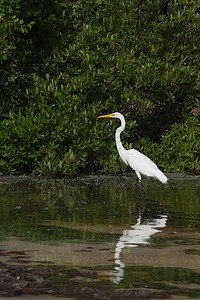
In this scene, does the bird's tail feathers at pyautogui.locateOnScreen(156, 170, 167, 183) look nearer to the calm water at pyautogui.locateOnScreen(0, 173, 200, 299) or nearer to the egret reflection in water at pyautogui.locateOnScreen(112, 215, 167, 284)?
the calm water at pyautogui.locateOnScreen(0, 173, 200, 299)

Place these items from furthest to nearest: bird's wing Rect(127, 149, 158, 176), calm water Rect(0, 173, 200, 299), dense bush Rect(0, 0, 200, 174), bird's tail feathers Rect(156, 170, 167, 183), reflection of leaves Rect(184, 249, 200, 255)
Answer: dense bush Rect(0, 0, 200, 174), bird's wing Rect(127, 149, 158, 176), bird's tail feathers Rect(156, 170, 167, 183), reflection of leaves Rect(184, 249, 200, 255), calm water Rect(0, 173, 200, 299)

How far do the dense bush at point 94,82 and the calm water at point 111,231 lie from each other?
2.53 m

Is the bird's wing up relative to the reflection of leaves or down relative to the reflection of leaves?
down

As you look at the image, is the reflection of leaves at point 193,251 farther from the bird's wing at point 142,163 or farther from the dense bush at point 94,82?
the dense bush at point 94,82

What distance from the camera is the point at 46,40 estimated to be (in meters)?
17.8

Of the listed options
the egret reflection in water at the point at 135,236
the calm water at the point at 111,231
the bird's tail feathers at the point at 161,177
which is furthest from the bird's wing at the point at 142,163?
the egret reflection in water at the point at 135,236

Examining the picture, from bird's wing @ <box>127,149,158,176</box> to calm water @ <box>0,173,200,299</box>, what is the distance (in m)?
0.48

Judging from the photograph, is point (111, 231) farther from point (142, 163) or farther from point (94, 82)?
point (94, 82)

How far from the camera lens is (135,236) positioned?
7523mm

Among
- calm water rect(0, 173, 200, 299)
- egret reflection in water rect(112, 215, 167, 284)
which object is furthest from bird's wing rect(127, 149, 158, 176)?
egret reflection in water rect(112, 215, 167, 284)

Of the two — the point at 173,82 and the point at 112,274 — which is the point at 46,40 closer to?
the point at 173,82

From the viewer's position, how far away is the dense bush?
1603 cm

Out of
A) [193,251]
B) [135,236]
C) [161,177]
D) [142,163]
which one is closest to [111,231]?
[135,236]

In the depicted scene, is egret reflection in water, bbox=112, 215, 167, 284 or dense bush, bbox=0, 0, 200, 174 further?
dense bush, bbox=0, 0, 200, 174
